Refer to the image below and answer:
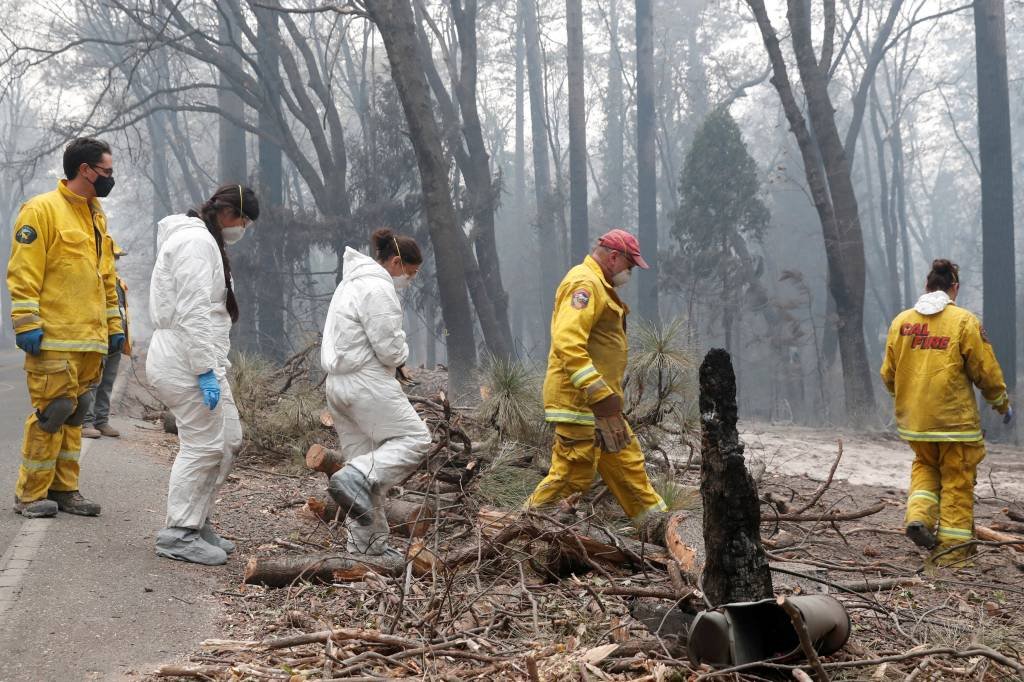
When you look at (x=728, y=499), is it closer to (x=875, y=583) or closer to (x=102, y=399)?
(x=875, y=583)

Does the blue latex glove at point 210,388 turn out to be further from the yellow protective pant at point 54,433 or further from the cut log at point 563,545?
the cut log at point 563,545

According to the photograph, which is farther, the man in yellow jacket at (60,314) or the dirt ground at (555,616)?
the man in yellow jacket at (60,314)

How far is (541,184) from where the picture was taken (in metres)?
35.4

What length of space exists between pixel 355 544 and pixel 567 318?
5.61 ft

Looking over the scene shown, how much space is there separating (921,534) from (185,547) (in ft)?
14.3

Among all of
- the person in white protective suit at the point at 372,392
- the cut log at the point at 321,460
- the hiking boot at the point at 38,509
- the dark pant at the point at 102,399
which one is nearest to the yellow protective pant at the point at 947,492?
the person in white protective suit at the point at 372,392

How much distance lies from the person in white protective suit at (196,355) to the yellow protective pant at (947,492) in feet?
13.8

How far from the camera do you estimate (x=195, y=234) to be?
5195 mm

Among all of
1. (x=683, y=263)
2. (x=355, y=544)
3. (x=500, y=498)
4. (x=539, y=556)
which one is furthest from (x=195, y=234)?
(x=683, y=263)

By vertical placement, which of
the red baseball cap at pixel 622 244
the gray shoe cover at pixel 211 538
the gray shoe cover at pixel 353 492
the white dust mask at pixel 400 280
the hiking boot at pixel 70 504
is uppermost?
the red baseball cap at pixel 622 244

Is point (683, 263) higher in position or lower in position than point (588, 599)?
higher

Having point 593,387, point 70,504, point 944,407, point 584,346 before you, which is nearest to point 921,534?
point 944,407

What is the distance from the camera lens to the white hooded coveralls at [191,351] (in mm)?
5109

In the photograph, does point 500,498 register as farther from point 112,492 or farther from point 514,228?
point 514,228
